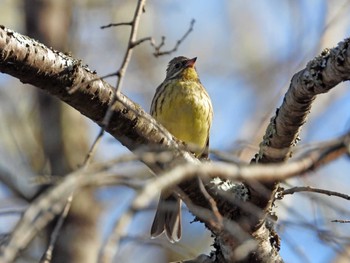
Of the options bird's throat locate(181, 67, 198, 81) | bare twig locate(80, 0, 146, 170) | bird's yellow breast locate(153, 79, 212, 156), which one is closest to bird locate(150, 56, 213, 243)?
bird's yellow breast locate(153, 79, 212, 156)

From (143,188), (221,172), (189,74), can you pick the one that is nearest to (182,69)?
(189,74)

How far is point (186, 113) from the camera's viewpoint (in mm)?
6602

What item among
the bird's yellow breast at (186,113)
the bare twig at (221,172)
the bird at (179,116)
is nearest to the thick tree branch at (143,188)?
the bare twig at (221,172)

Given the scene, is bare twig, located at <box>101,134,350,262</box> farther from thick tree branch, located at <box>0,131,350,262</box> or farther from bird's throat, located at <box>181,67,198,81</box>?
bird's throat, located at <box>181,67,198,81</box>

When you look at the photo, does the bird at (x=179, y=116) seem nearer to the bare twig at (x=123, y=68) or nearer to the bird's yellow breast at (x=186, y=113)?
the bird's yellow breast at (x=186, y=113)

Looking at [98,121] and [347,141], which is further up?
[98,121]

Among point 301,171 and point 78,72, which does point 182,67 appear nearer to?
point 78,72

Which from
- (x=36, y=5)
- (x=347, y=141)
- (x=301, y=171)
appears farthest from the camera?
(x=36, y=5)

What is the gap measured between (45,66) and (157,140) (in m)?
0.73

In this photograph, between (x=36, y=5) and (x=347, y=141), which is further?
(x=36, y=5)

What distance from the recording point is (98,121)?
166 inches

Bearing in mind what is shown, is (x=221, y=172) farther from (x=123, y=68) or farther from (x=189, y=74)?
(x=189, y=74)

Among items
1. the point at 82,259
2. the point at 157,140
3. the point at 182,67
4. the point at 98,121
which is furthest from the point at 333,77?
the point at 82,259

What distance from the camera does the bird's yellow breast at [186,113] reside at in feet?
21.3
